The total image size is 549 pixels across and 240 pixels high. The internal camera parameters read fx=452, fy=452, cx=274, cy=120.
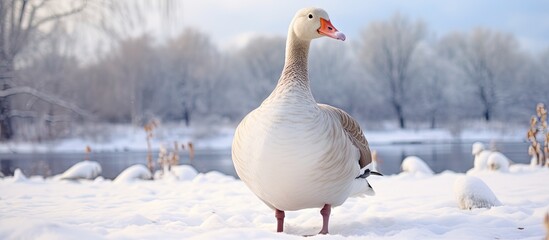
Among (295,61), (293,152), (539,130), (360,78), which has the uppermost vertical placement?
(360,78)

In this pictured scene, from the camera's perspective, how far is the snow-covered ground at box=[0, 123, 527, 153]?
Answer: 27.2 metres

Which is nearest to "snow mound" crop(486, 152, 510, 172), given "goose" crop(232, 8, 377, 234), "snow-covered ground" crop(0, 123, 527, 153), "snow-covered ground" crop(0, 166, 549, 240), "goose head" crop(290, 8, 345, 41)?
"snow-covered ground" crop(0, 166, 549, 240)

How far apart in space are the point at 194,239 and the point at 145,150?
25845 mm

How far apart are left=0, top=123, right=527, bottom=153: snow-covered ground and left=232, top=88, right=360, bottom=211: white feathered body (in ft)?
73.9

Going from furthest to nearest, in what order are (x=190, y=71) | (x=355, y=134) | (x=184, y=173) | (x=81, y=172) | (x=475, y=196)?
1. (x=190, y=71)
2. (x=81, y=172)
3. (x=184, y=173)
4. (x=475, y=196)
5. (x=355, y=134)

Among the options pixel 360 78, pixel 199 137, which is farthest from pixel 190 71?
pixel 360 78

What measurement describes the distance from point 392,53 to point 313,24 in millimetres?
44353

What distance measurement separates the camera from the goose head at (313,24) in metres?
3.83

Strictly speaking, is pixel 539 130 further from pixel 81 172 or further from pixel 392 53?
pixel 392 53

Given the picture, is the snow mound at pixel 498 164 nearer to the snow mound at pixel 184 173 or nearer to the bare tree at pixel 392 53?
the snow mound at pixel 184 173

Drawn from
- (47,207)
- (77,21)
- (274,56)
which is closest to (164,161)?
(77,21)

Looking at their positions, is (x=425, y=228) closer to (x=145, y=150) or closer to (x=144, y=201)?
(x=144, y=201)

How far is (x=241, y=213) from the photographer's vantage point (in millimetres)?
4895

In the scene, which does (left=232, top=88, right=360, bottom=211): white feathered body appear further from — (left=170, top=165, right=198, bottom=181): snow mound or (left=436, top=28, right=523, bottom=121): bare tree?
(left=436, top=28, right=523, bottom=121): bare tree
